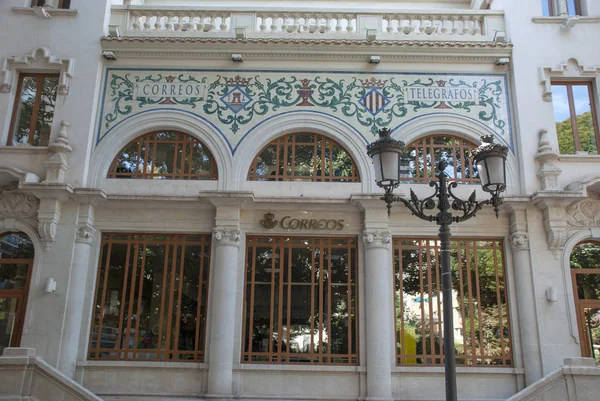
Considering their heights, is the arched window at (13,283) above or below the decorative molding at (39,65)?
below

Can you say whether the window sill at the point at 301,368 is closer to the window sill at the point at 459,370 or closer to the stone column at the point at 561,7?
the window sill at the point at 459,370

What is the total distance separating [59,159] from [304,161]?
550 cm

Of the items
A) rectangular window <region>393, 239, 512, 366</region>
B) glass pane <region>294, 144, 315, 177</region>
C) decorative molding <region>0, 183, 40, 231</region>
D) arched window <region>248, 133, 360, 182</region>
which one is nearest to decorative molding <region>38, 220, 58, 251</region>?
decorative molding <region>0, 183, 40, 231</region>

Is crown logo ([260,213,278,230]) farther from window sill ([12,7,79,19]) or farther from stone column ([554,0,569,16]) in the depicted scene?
stone column ([554,0,569,16])

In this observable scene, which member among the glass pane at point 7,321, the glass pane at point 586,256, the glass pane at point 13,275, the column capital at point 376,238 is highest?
the column capital at point 376,238

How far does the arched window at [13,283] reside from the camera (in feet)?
39.3

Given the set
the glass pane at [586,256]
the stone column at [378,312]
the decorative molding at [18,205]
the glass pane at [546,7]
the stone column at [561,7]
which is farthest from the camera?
the glass pane at [546,7]

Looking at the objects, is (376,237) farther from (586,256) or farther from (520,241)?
(586,256)

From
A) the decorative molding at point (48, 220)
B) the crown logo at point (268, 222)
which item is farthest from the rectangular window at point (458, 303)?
the decorative molding at point (48, 220)

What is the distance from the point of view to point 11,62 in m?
13.2

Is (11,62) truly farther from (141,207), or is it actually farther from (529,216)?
(529,216)

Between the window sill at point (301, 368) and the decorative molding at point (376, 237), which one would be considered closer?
the window sill at point (301, 368)

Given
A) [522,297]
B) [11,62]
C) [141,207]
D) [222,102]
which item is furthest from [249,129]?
[522,297]

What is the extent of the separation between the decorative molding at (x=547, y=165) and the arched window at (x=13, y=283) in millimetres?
11482
